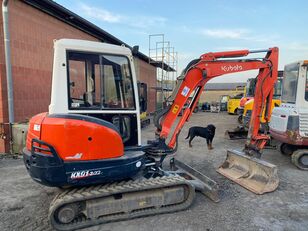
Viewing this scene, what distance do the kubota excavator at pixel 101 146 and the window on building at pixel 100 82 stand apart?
0.05ft

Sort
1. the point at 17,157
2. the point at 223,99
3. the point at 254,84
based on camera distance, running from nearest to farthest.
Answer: the point at 254,84 < the point at 17,157 < the point at 223,99

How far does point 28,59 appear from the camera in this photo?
8.12m

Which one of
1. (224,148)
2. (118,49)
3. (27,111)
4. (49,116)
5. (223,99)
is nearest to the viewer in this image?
(49,116)

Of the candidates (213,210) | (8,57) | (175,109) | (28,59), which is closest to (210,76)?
(175,109)

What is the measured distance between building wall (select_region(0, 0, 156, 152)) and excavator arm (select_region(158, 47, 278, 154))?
537 cm

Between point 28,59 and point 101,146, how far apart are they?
6132 millimetres

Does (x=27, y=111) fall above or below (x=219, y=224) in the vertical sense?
above

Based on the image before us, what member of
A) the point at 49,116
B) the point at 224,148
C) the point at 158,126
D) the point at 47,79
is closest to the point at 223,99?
the point at 224,148

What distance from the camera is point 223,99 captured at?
96.9ft

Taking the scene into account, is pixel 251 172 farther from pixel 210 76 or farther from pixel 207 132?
pixel 207 132

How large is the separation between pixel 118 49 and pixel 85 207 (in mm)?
2515

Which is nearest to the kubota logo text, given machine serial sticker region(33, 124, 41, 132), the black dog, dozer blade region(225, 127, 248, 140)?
machine serial sticker region(33, 124, 41, 132)

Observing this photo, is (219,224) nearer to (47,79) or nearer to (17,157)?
(17,157)

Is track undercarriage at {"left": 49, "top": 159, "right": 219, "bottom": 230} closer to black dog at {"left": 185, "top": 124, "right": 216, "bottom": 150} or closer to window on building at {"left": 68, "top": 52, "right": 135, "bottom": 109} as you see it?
window on building at {"left": 68, "top": 52, "right": 135, "bottom": 109}
